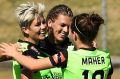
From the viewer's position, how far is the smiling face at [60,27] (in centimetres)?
666

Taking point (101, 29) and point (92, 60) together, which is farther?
point (101, 29)

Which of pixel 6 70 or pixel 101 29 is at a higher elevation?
pixel 101 29

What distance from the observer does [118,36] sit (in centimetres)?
1678

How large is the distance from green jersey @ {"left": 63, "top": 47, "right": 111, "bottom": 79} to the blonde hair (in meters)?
0.88

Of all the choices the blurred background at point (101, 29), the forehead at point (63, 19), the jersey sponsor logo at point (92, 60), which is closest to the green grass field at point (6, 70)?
the blurred background at point (101, 29)

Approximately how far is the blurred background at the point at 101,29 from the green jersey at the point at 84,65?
5.35 meters

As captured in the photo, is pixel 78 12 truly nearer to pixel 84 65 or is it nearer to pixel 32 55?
pixel 32 55

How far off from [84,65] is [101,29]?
6524 mm

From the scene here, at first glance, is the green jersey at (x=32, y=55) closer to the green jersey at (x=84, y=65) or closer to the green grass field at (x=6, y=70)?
the green jersey at (x=84, y=65)

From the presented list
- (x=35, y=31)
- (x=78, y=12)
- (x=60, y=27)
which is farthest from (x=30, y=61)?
(x=78, y=12)

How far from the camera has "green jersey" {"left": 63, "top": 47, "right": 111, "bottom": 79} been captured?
5.66 m

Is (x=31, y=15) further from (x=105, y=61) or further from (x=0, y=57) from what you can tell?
(x=105, y=61)

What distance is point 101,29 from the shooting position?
39.9ft

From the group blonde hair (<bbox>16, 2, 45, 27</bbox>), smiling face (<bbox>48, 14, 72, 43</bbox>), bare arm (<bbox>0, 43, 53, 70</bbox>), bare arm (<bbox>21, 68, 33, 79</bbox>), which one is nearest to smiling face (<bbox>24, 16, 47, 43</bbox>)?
blonde hair (<bbox>16, 2, 45, 27</bbox>)
